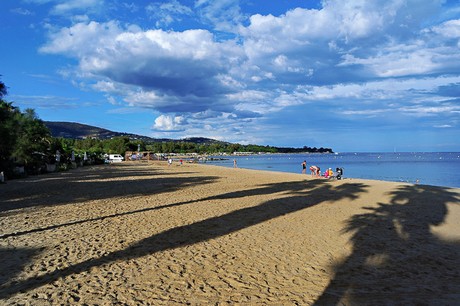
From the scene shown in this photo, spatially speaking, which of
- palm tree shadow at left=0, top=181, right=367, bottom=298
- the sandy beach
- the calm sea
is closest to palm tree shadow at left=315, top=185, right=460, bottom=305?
the sandy beach

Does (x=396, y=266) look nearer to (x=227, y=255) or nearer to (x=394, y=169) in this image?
(x=227, y=255)

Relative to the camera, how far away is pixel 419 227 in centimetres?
934

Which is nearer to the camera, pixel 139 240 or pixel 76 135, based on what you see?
pixel 139 240

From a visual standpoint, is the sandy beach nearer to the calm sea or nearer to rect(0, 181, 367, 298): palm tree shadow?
rect(0, 181, 367, 298): palm tree shadow

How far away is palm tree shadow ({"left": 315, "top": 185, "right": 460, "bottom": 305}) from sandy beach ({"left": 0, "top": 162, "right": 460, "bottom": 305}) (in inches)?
0.8

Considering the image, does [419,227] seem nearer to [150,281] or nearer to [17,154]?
[150,281]

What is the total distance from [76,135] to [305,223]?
662 ft

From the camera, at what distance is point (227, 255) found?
655 centimetres

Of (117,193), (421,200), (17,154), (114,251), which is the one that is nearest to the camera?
(114,251)

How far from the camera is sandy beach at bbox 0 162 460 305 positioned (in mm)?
4730

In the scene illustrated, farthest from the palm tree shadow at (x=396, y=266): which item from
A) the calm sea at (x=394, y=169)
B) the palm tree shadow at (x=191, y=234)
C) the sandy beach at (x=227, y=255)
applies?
the calm sea at (x=394, y=169)

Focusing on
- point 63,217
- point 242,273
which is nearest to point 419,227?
point 242,273

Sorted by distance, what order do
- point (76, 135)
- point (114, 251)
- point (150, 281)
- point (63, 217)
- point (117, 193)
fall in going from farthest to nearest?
1. point (76, 135)
2. point (117, 193)
3. point (63, 217)
4. point (114, 251)
5. point (150, 281)

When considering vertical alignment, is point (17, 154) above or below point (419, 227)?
above
